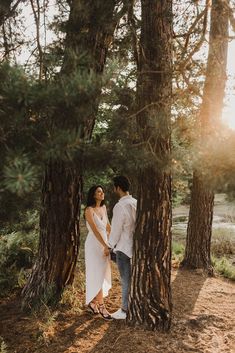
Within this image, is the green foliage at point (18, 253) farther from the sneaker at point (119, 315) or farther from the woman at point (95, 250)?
the sneaker at point (119, 315)

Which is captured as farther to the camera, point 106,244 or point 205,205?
point 205,205

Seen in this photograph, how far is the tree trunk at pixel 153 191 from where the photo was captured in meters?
4.62

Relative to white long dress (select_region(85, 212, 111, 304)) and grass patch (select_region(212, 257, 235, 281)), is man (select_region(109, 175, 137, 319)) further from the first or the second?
grass patch (select_region(212, 257, 235, 281))

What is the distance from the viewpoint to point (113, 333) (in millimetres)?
4895

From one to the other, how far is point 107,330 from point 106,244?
1.24 meters

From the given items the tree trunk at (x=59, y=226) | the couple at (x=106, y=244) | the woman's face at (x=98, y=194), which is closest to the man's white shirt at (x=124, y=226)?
the couple at (x=106, y=244)

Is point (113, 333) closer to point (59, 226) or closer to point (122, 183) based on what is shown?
point (59, 226)

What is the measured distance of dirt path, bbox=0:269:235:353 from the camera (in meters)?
4.51

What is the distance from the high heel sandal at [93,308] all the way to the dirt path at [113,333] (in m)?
0.10

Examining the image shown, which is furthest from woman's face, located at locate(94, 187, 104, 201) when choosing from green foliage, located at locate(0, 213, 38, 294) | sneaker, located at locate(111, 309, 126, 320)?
sneaker, located at locate(111, 309, 126, 320)

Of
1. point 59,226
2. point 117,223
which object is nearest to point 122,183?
point 117,223

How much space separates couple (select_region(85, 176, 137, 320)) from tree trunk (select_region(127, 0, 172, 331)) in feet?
1.74

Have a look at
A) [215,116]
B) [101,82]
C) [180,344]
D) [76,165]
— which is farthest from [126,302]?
[215,116]

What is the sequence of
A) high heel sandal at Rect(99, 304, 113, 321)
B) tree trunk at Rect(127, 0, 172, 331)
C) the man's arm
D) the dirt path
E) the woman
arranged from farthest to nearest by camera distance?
the woman
high heel sandal at Rect(99, 304, 113, 321)
the man's arm
tree trunk at Rect(127, 0, 172, 331)
the dirt path
